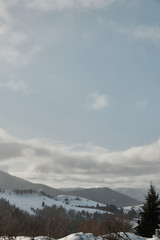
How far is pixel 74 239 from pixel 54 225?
20014 millimetres

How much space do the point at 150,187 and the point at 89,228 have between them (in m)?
21.7

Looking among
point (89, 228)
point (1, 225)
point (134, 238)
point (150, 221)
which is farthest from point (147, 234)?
point (89, 228)

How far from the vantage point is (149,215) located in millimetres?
33969

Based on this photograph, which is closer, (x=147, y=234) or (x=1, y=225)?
(x=1, y=225)

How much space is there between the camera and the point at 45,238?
67.9 ft

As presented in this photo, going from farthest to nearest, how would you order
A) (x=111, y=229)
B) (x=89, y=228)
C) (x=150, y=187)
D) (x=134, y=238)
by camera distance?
(x=89, y=228), (x=150, y=187), (x=134, y=238), (x=111, y=229)

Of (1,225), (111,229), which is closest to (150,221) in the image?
(1,225)

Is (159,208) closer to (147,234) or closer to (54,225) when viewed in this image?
(147,234)

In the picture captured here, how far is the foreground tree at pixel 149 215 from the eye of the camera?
33.2 m

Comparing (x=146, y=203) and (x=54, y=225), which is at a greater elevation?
(x=146, y=203)

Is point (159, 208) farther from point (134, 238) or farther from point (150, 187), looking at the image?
point (134, 238)

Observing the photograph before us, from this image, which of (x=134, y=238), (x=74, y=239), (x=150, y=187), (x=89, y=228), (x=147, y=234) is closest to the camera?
(x=74, y=239)

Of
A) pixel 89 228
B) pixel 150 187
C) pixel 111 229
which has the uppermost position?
pixel 150 187

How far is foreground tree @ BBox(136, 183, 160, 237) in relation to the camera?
109 feet
